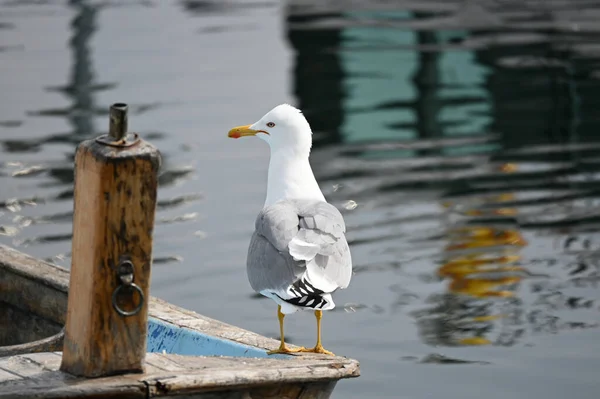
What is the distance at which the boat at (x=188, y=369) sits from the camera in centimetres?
555

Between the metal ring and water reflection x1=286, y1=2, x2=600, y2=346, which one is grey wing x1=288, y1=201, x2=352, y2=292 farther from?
water reflection x1=286, y1=2, x2=600, y2=346

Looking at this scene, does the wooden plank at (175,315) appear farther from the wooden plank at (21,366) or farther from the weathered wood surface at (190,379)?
the wooden plank at (21,366)

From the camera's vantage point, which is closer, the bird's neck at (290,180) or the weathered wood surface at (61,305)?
the bird's neck at (290,180)

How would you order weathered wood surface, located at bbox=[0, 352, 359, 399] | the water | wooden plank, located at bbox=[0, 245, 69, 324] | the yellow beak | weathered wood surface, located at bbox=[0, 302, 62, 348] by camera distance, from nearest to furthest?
weathered wood surface, located at bbox=[0, 352, 359, 399] → the yellow beak → wooden plank, located at bbox=[0, 245, 69, 324] → weathered wood surface, located at bbox=[0, 302, 62, 348] → the water

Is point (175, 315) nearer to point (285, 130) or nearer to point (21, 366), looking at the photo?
point (285, 130)

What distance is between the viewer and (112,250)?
5.59 metres

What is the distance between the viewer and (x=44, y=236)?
40.6 ft

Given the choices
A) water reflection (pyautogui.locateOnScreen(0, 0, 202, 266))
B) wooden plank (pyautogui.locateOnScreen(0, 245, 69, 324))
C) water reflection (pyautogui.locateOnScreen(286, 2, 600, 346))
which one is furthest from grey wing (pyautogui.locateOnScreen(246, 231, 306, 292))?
water reflection (pyautogui.locateOnScreen(0, 0, 202, 266))

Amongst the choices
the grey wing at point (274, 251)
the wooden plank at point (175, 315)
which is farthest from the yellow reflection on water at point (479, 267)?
the grey wing at point (274, 251)

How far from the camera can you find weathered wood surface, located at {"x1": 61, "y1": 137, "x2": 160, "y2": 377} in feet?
18.2

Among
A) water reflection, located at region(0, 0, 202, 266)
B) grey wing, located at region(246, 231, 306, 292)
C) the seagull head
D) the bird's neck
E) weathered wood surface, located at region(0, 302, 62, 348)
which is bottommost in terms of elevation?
water reflection, located at region(0, 0, 202, 266)

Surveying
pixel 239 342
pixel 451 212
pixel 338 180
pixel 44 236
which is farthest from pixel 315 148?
pixel 239 342

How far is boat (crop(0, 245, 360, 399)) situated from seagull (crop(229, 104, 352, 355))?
30 centimetres

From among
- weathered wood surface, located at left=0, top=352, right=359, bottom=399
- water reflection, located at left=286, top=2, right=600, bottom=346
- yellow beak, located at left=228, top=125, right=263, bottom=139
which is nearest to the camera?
weathered wood surface, located at left=0, top=352, right=359, bottom=399
